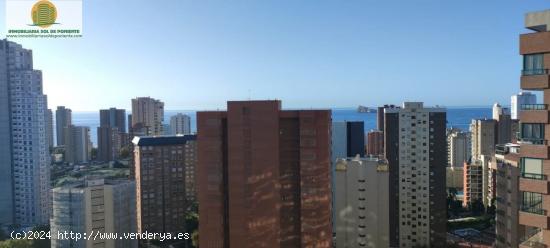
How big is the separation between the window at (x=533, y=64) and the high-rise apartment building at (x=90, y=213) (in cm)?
1082

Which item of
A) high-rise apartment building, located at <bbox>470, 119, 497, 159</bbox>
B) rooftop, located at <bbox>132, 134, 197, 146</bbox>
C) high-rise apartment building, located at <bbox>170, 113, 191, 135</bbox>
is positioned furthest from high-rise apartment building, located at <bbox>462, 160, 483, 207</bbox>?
high-rise apartment building, located at <bbox>170, 113, 191, 135</bbox>

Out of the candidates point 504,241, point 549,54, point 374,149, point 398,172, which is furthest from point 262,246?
point 374,149

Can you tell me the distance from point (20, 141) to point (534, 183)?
21.3 metres

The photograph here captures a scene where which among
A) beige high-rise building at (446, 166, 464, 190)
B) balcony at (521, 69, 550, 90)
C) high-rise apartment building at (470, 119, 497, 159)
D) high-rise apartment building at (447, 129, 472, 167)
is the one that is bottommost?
beige high-rise building at (446, 166, 464, 190)

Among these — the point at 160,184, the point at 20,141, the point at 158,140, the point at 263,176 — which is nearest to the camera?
the point at 263,176

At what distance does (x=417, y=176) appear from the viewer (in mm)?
15891

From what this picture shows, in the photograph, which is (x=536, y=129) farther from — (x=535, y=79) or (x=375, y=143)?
(x=375, y=143)

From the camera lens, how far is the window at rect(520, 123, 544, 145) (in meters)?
3.52

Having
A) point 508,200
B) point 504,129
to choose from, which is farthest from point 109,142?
point 508,200

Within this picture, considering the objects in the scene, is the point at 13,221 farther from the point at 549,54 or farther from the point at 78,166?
the point at 549,54

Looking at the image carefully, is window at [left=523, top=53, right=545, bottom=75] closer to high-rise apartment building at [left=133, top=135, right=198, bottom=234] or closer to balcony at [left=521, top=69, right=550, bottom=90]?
balcony at [left=521, top=69, right=550, bottom=90]

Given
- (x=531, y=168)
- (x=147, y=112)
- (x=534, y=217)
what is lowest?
(x=534, y=217)

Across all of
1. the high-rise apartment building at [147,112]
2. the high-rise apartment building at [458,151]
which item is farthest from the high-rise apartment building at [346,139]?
the high-rise apartment building at [147,112]

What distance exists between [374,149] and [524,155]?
2552cm
